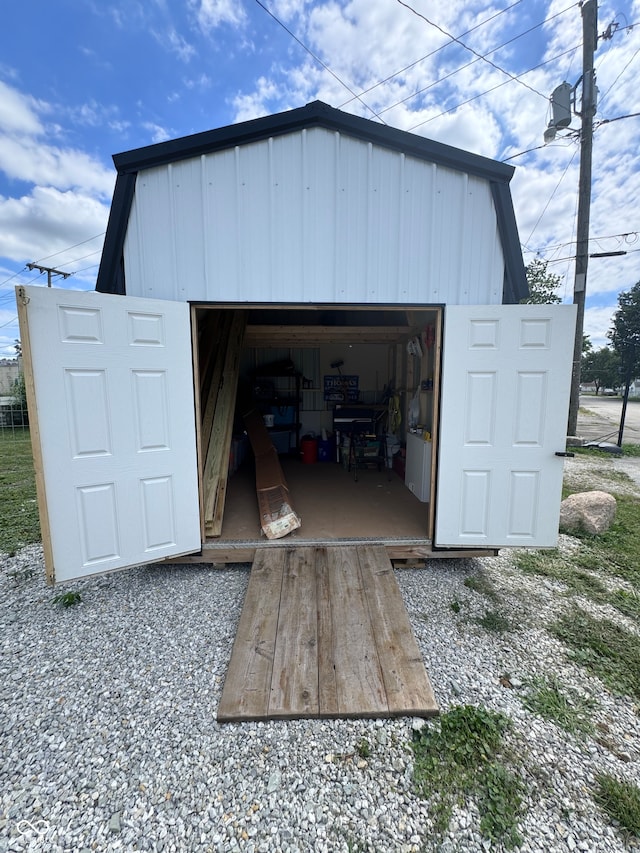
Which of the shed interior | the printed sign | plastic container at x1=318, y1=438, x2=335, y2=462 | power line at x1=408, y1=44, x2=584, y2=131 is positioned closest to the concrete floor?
the shed interior

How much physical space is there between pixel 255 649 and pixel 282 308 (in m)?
2.46

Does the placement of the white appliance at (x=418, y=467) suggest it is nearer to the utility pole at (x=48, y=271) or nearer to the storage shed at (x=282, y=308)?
the storage shed at (x=282, y=308)

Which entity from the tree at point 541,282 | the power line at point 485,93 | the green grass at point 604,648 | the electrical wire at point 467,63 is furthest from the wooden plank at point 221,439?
the tree at point 541,282

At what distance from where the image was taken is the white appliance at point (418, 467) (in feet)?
14.3

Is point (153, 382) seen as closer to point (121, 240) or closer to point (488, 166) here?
point (121, 240)

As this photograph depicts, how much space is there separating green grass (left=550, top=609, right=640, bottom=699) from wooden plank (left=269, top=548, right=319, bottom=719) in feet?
5.51

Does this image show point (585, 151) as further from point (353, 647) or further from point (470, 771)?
point (470, 771)

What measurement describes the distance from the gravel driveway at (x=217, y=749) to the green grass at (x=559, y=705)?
5 cm

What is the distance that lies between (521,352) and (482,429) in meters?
0.68

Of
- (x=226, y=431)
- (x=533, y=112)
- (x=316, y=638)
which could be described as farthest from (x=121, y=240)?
(x=533, y=112)

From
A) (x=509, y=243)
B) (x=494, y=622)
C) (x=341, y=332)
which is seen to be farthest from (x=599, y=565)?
(x=341, y=332)

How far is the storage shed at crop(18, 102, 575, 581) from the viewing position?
264cm

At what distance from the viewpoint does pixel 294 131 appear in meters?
2.78

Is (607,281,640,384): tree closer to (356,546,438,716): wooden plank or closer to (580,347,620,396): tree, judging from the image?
(356,546,438,716): wooden plank
